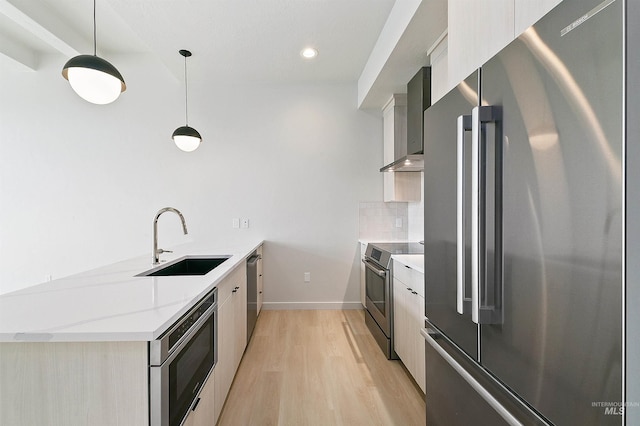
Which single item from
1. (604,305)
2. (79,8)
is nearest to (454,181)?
(604,305)

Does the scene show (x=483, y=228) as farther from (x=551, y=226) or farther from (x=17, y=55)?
(x=17, y=55)

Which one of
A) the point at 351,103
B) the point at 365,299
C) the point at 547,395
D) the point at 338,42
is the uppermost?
the point at 338,42

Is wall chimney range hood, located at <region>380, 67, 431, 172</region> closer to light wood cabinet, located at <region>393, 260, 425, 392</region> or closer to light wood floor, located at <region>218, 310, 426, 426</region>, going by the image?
light wood cabinet, located at <region>393, 260, 425, 392</region>

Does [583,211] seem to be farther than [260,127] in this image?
No

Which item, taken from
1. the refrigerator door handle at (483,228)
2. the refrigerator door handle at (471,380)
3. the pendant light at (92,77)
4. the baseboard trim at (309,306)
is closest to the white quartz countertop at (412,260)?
the refrigerator door handle at (471,380)

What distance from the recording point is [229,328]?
2021 millimetres

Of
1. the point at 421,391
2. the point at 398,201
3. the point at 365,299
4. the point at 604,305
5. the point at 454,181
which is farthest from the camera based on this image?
the point at 398,201

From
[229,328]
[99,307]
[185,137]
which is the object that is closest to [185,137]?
[185,137]

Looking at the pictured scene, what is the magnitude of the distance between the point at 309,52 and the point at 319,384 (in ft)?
9.70

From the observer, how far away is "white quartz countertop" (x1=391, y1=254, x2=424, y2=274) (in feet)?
6.54

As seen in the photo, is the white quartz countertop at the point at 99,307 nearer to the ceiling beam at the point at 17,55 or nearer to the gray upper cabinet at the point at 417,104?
the gray upper cabinet at the point at 417,104

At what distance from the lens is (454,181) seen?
110cm

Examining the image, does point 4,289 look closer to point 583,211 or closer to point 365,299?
point 365,299

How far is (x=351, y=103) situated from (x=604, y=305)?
3.63 meters
